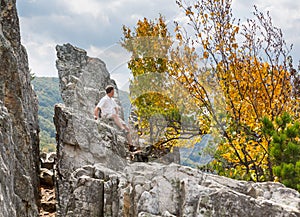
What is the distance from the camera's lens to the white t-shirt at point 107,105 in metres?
13.9

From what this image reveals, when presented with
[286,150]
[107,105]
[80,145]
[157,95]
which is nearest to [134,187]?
[286,150]

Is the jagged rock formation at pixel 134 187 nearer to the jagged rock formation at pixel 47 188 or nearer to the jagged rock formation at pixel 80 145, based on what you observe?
the jagged rock formation at pixel 80 145

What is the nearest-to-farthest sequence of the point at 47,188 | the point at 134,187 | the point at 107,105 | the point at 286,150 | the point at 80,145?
the point at 134,187 → the point at 286,150 → the point at 80,145 → the point at 107,105 → the point at 47,188

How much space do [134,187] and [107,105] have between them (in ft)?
21.7

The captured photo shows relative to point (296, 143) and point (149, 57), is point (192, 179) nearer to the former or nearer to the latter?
point (296, 143)

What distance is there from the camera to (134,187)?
26.1 ft

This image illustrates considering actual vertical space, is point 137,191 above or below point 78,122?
below

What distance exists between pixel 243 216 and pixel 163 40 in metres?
11.0

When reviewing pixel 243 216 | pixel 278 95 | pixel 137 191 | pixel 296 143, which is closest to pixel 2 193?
pixel 137 191

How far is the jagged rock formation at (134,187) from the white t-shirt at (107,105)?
1.73 feet

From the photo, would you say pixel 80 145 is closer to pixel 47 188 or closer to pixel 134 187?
pixel 47 188

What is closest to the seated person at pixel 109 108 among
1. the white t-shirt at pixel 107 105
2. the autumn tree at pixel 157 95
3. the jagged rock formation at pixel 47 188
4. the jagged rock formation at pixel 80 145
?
the white t-shirt at pixel 107 105

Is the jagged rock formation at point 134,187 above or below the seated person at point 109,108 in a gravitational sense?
below

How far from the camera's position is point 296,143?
414 inches
